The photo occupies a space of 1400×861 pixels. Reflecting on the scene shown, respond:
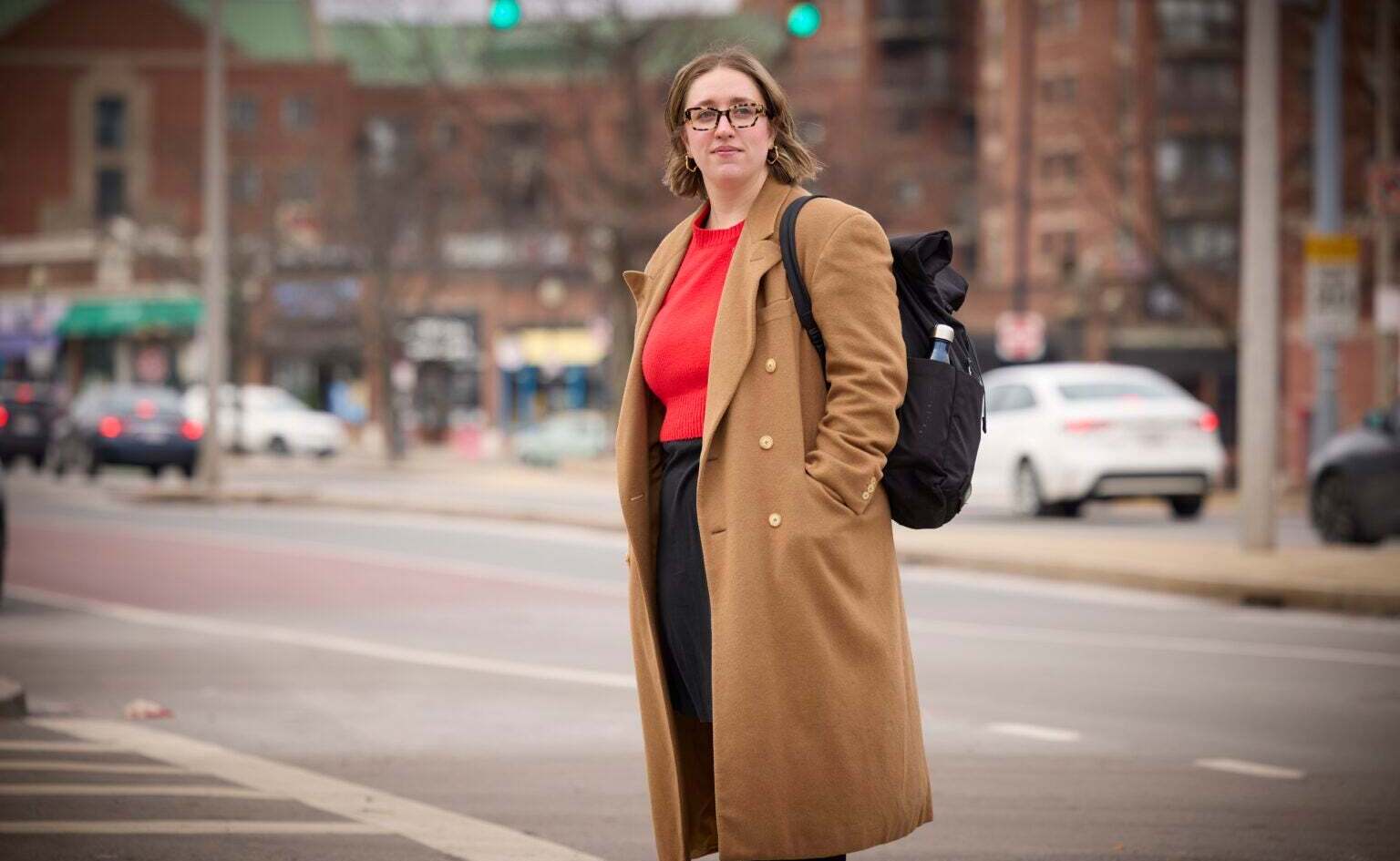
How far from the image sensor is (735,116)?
435 cm

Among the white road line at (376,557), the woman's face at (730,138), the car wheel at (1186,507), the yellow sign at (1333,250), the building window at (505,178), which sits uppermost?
the building window at (505,178)

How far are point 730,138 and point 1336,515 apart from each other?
14.7m

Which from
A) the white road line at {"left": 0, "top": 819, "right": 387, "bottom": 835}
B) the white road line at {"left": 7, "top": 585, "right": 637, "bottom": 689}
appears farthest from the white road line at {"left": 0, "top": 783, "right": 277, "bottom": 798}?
the white road line at {"left": 7, "top": 585, "right": 637, "bottom": 689}

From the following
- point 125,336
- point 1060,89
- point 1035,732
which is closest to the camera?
point 1035,732

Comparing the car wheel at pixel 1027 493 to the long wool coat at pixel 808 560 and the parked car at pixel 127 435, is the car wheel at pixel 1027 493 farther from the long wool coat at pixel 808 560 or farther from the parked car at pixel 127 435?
the long wool coat at pixel 808 560

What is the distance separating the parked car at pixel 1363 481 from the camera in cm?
1736

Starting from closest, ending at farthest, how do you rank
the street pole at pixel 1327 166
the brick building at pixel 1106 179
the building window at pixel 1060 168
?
1. the street pole at pixel 1327 166
2. the brick building at pixel 1106 179
3. the building window at pixel 1060 168

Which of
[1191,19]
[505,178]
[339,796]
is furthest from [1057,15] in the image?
[339,796]

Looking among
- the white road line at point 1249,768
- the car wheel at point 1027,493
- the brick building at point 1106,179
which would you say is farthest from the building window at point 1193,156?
the white road line at point 1249,768

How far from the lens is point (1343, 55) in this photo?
103 feet

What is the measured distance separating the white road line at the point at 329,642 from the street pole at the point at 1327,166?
1461 centimetres

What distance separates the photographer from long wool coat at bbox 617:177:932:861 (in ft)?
13.3

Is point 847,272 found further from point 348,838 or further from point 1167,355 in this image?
point 1167,355

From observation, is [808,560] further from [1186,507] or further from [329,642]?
[1186,507]
